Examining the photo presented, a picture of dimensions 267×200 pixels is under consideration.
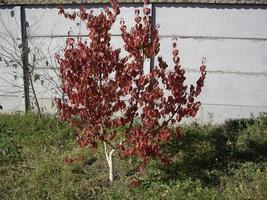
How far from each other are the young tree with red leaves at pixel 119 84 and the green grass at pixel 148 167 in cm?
52

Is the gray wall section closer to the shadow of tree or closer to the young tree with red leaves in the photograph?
the shadow of tree

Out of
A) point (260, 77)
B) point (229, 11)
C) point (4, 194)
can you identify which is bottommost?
point (4, 194)

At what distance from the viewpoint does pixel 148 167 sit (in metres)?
6.96

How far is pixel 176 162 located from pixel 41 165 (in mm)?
1951

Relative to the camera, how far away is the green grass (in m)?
6.31

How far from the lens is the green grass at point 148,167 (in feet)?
20.7

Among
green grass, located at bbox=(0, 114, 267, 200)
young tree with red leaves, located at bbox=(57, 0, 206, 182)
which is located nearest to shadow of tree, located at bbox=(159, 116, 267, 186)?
green grass, located at bbox=(0, 114, 267, 200)

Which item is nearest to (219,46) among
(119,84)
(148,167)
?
(148,167)

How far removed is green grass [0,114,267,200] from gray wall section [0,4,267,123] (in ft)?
1.57

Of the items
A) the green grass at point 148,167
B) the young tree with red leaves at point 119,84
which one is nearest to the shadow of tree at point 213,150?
the green grass at point 148,167

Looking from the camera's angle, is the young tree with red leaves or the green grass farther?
the green grass

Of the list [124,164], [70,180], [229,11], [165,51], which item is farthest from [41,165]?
[229,11]

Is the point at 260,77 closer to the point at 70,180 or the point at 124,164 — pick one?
A: the point at 124,164

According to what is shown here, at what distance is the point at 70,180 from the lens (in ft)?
21.9
